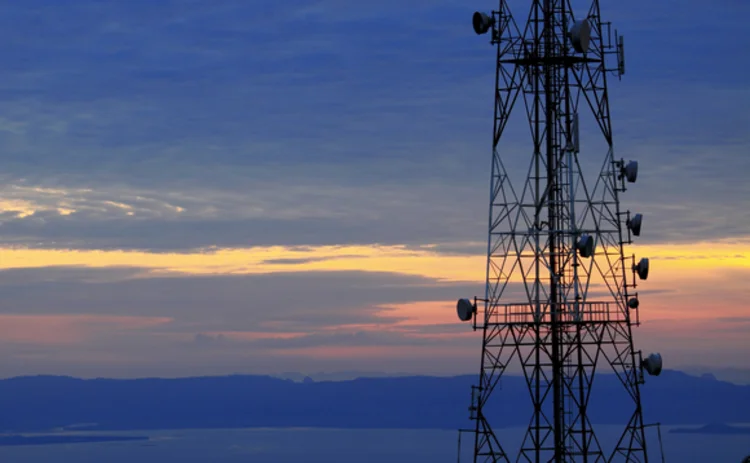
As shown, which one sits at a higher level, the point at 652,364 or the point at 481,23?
the point at 481,23

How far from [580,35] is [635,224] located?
9977 mm

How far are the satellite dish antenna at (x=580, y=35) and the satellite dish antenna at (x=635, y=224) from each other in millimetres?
8822

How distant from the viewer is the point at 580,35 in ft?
216

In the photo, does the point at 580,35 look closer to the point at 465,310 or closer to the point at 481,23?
the point at 481,23

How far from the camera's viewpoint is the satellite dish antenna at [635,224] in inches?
2702

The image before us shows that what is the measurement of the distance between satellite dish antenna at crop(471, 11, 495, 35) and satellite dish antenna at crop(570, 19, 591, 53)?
4.65 meters

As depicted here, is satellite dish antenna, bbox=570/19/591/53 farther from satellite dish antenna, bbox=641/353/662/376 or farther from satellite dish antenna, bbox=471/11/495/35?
satellite dish antenna, bbox=641/353/662/376

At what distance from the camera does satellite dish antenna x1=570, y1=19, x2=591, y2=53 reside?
6562cm

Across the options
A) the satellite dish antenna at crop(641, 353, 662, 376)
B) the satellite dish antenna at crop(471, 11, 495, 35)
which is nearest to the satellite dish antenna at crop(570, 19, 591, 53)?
the satellite dish antenna at crop(471, 11, 495, 35)

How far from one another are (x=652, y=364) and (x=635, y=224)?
22.8 ft

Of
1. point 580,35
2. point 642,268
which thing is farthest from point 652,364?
point 580,35

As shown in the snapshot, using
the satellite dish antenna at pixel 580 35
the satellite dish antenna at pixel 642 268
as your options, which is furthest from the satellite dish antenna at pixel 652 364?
the satellite dish antenna at pixel 580 35

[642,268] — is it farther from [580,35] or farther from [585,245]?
[580,35]

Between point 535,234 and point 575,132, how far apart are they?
5.38 meters
